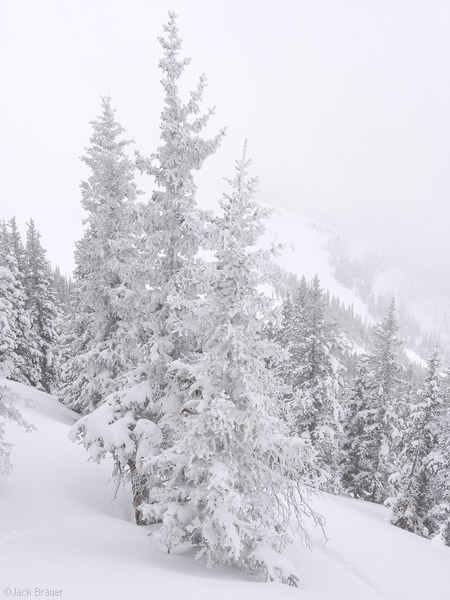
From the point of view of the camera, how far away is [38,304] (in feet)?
115

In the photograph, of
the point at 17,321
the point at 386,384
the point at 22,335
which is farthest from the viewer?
the point at 22,335

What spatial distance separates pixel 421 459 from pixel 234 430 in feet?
62.2

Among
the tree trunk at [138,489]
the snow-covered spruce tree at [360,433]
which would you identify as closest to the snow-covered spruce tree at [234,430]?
the tree trunk at [138,489]

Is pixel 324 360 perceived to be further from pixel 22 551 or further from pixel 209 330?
pixel 22 551

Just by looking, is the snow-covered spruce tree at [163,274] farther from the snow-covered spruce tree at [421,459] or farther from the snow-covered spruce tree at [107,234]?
the snow-covered spruce tree at [421,459]

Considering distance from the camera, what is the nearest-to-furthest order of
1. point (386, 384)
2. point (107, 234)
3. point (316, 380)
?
point (107, 234) < point (316, 380) < point (386, 384)

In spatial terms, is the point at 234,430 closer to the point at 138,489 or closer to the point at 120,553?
the point at 120,553

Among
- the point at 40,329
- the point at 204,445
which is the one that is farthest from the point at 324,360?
the point at 40,329

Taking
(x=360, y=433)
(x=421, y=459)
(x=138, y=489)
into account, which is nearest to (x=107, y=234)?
(x=138, y=489)

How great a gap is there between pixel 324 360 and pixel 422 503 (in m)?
10.5

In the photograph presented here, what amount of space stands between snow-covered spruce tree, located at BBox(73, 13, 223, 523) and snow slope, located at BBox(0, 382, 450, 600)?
6.45ft

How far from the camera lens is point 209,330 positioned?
1021cm

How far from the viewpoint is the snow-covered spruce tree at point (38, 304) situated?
34531 mm

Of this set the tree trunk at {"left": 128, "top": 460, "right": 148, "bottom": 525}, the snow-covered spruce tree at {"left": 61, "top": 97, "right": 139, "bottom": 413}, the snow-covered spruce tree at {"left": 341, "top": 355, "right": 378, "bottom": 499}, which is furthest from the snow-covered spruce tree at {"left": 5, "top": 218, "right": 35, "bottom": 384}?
the snow-covered spruce tree at {"left": 341, "top": 355, "right": 378, "bottom": 499}
